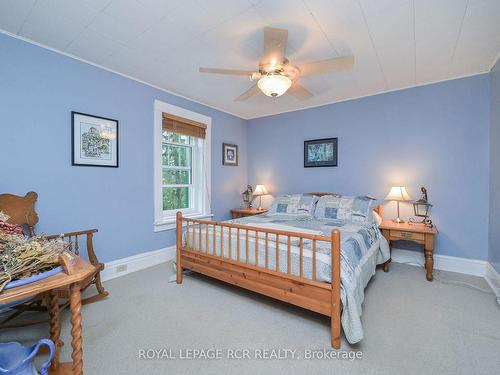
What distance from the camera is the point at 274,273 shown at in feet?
6.66

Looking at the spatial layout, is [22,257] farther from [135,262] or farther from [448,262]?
[448,262]

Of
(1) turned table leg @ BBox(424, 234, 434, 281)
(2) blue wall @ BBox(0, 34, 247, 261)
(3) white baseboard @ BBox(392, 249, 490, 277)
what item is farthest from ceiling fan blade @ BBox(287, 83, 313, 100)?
(3) white baseboard @ BBox(392, 249, 490, 277)

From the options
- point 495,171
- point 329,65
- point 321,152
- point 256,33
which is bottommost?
point 495,171

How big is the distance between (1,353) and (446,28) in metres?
3.58

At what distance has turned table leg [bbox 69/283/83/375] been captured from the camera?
1.12 metres

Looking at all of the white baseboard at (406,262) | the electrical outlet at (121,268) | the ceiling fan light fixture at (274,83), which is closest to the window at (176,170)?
the white baseboard at (406,262)

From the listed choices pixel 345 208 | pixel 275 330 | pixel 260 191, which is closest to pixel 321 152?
pixel 345 208

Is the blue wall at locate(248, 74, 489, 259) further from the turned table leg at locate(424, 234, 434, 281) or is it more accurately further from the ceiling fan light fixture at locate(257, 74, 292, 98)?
the ceiling fan light fixture at locate(257, 74, 292, 98)

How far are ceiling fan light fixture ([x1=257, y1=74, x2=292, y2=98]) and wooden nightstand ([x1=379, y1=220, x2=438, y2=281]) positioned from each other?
2.16 metres

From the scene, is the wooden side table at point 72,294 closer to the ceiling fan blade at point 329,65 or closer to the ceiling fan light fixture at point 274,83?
the ceiling fan light fixture at point 274,83

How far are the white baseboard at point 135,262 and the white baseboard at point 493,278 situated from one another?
12.4 feet

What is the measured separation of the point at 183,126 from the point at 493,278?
4289 millimetres

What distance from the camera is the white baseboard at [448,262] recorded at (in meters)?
2.88

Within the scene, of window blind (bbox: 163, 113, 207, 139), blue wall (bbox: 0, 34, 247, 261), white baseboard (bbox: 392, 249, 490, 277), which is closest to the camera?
blue wall (bbox: 0, 34, 247, 261)
